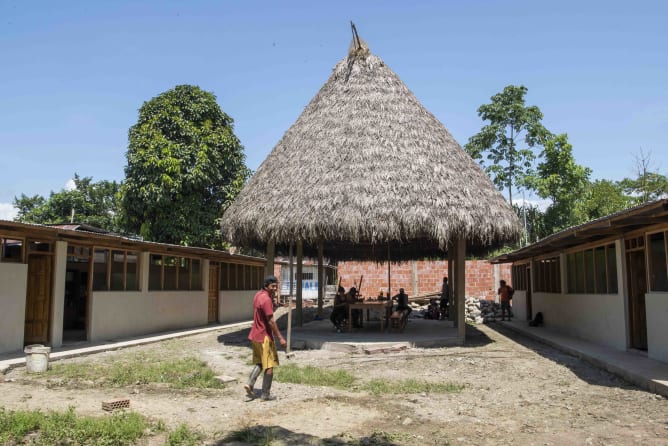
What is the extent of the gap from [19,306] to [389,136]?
842cm

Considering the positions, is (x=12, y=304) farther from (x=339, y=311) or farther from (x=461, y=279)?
(x=461, y=279)

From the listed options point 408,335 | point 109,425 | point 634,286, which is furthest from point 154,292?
point 634,286

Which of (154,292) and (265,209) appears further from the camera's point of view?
(154,292)

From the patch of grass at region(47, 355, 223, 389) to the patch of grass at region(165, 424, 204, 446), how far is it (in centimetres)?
249

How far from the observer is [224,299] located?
20.4 m

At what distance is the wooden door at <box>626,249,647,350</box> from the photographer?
10.6 meters

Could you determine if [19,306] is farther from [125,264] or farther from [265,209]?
[265,209]

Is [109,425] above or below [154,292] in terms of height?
below

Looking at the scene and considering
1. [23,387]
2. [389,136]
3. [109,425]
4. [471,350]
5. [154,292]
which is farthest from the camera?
[154,292]

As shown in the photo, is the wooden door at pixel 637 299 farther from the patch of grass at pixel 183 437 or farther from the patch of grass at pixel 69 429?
the patch of grass at pixel 69 429

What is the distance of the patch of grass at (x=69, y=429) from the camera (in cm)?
515


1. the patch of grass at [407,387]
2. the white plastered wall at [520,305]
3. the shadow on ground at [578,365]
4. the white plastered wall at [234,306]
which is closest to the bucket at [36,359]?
the patch of grass at [407,387]

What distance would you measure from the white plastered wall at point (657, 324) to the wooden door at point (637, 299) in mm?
954

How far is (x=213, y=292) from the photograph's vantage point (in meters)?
19.9
